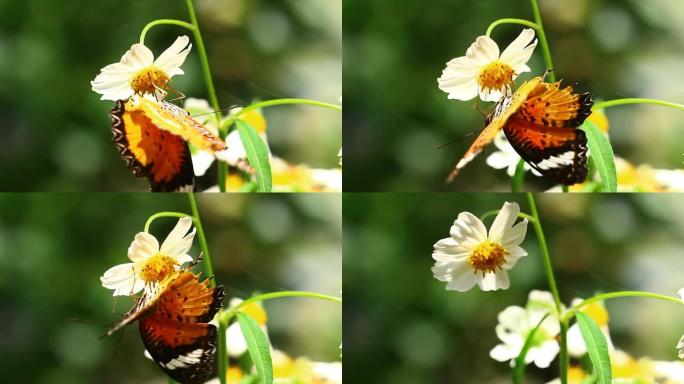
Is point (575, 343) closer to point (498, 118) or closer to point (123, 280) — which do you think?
point (498, 118)

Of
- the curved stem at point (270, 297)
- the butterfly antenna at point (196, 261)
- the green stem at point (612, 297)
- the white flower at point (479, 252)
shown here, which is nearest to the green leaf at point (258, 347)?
the curved stem at point (270, 297)

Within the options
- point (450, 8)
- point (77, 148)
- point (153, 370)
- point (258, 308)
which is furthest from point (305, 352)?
point (450, 8)

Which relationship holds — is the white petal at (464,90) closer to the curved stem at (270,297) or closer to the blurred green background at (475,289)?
the blurred green background at (475,289)

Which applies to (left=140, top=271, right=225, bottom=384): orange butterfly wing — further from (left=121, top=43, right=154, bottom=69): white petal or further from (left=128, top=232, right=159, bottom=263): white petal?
(left=121, top=43, right=154, bottom=69): white petal

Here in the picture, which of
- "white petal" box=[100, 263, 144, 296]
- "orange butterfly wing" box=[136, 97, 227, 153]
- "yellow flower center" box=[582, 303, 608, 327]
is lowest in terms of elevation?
"yellow flower center" box=[582, 303, 608, 327]

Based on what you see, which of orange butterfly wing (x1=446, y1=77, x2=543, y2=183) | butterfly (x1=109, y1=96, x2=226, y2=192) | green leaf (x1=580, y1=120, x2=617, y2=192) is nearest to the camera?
orange butterfly wing (x1=446, y1=77, x2=543, y2=183)

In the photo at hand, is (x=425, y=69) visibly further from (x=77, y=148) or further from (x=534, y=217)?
(x=77, y=148)

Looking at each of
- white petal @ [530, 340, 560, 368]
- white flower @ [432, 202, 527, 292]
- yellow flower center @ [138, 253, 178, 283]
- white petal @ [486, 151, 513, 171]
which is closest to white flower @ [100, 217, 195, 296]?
yellow flower center @ [138, 253, 178, 283]
